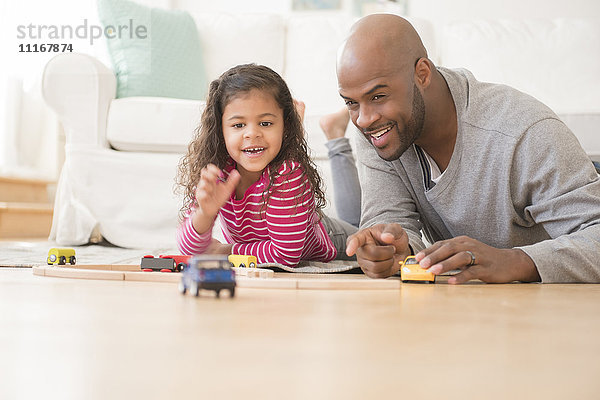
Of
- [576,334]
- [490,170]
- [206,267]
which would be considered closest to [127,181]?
[490,170]

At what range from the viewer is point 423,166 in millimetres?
1394

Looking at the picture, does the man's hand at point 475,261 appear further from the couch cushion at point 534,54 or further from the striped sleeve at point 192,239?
the couch cushion at point 534,54

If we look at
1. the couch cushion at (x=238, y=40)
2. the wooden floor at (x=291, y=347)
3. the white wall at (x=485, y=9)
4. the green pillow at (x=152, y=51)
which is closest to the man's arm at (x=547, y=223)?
the wooden floor at (x=291, y=347)

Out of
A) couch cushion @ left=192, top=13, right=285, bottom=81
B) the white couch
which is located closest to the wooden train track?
the white couch

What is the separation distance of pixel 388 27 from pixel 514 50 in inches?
83.9

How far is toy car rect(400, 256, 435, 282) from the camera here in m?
1.07

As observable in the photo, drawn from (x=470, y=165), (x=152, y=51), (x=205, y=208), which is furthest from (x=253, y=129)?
(x=152, y=51)

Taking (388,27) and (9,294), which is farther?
(388,27)

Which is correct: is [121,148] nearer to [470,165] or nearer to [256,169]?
[256,169]

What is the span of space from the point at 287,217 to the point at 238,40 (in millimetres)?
1910

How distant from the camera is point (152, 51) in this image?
286cm

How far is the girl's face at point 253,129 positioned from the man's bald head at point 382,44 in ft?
1.12

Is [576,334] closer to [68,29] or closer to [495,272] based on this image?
[495,272]

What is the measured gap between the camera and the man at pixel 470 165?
1.11 meters
